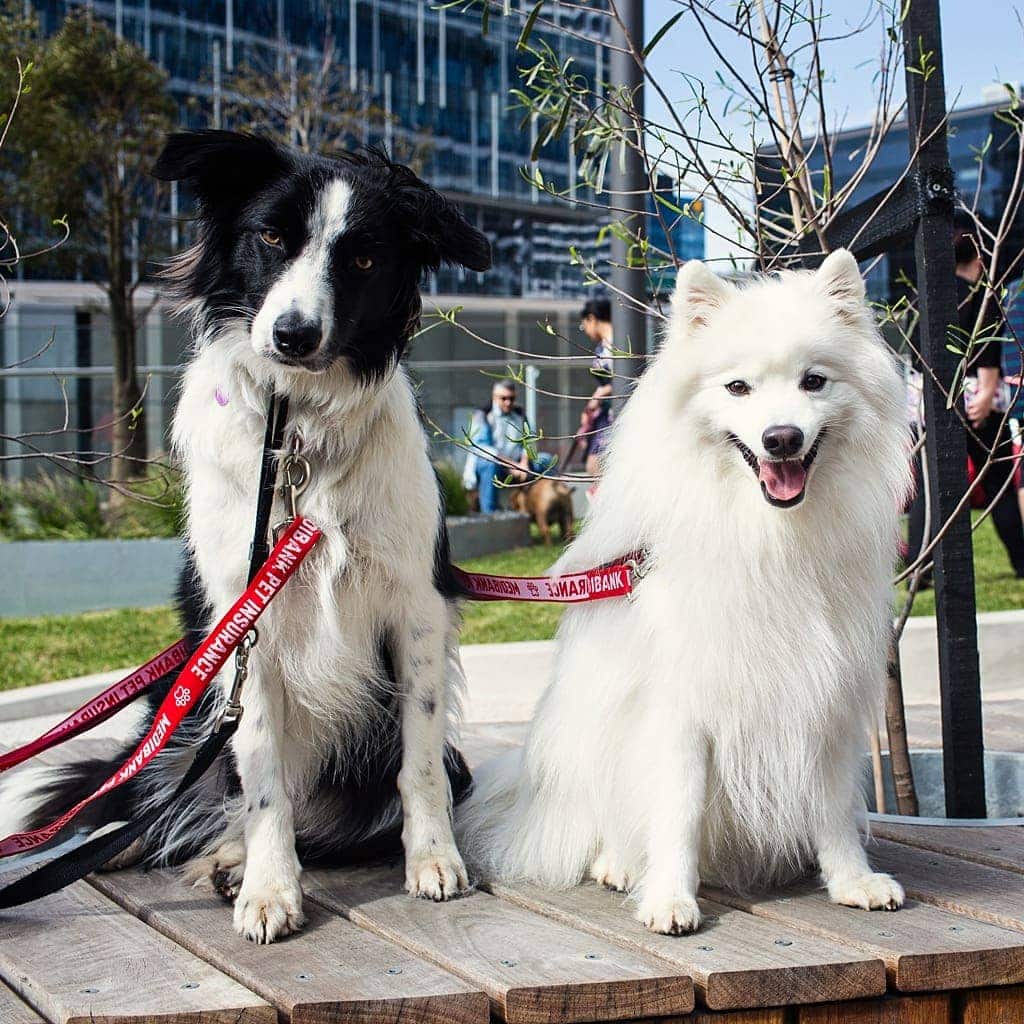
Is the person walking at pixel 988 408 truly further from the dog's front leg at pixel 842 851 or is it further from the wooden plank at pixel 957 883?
the dog's front leg at pixel 842 851

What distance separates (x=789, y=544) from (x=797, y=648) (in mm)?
214

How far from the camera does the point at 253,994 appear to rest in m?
2.02

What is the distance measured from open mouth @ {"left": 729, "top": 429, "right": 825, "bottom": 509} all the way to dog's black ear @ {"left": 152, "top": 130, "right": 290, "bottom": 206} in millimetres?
1171

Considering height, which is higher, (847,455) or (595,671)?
(847,455)

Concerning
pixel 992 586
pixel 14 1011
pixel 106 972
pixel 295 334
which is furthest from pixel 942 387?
pixel 992 586

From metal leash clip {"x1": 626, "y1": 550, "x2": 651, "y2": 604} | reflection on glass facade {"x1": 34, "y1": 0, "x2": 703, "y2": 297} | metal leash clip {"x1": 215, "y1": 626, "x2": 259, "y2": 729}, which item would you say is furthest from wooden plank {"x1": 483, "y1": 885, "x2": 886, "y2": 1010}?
reflection on glass facade {"x1": 34, "y1": 0, "x2": 703, "y2": 297}

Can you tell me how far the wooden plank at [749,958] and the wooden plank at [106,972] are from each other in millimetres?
729

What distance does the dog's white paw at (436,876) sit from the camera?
2.57 metres

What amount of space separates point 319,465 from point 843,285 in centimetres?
116

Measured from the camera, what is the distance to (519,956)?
7.20 ft

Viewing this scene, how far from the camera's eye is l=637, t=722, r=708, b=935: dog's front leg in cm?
240

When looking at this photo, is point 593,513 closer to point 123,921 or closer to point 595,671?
point 595,671

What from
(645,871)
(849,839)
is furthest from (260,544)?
(849,839)

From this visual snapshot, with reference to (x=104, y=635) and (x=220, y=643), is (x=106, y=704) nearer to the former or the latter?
(x=220, y=643)
